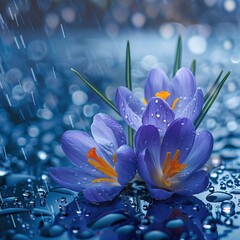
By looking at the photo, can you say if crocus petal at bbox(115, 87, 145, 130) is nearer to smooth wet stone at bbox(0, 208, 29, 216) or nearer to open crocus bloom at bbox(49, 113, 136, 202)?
open crocus bloom at bbox(49, 113, 136, 202)

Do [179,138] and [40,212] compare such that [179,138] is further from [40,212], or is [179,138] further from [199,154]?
[40,212]

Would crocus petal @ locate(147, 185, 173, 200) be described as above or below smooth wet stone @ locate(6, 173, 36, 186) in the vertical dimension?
below

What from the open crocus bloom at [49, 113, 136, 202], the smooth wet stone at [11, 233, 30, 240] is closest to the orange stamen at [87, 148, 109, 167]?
the open crocus bloom at [49, 113, 136, 202]

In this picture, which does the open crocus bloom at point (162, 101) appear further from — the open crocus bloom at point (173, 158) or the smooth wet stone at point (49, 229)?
the smooth wet stone at point (49, 229)

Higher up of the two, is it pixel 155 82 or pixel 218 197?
pixel 155 82

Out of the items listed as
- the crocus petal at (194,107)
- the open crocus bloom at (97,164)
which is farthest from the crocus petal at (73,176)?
the crocus petal at (194,107)

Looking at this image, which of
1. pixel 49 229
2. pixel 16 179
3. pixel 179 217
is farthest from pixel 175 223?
pixel 16 179
